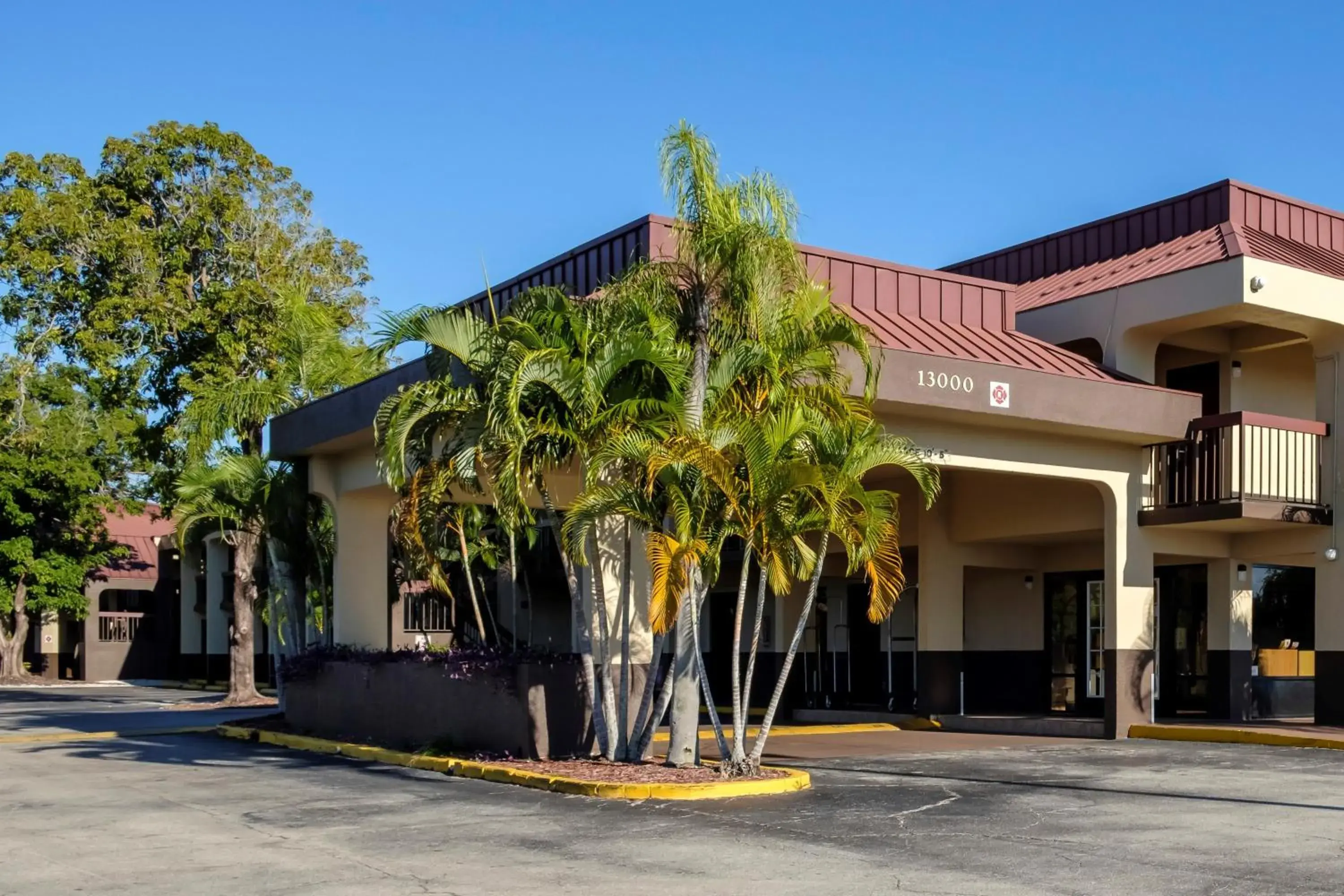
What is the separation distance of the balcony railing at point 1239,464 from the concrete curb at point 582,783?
8.39m

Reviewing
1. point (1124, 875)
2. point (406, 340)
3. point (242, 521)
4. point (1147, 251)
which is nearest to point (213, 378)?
point (242, 521)

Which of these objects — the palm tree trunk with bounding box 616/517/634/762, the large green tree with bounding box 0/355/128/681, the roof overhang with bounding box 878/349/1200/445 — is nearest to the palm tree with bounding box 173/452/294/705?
the palm tree trunk with bounding box 616/517/634/762

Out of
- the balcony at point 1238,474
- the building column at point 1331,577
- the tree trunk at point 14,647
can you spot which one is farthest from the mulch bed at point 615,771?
the tree trunk at point 14,647

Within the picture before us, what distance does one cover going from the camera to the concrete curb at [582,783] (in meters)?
13.8

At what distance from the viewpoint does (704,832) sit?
38.2ft

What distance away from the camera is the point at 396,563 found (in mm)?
36406

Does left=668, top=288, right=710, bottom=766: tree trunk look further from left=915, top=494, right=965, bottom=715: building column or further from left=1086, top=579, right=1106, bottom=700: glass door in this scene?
left=1086, top=579, right=1106, bottom=700: glass door

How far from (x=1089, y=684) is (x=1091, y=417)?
21.5ft

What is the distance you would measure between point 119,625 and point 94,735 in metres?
30.4

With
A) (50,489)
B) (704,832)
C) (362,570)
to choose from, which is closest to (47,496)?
(50,489)

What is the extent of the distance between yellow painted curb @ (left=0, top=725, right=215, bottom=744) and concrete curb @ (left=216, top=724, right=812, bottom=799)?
6.14m

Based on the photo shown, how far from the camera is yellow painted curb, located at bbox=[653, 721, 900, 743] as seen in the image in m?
21.2

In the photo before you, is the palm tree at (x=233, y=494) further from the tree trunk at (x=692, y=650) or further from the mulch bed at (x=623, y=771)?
the tree trunk at (x=692, y=650)

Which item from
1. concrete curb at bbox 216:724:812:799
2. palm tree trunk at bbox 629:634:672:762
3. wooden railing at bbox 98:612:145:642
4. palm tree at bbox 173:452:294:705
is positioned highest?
palm tree at bbox 173:452:294:705
